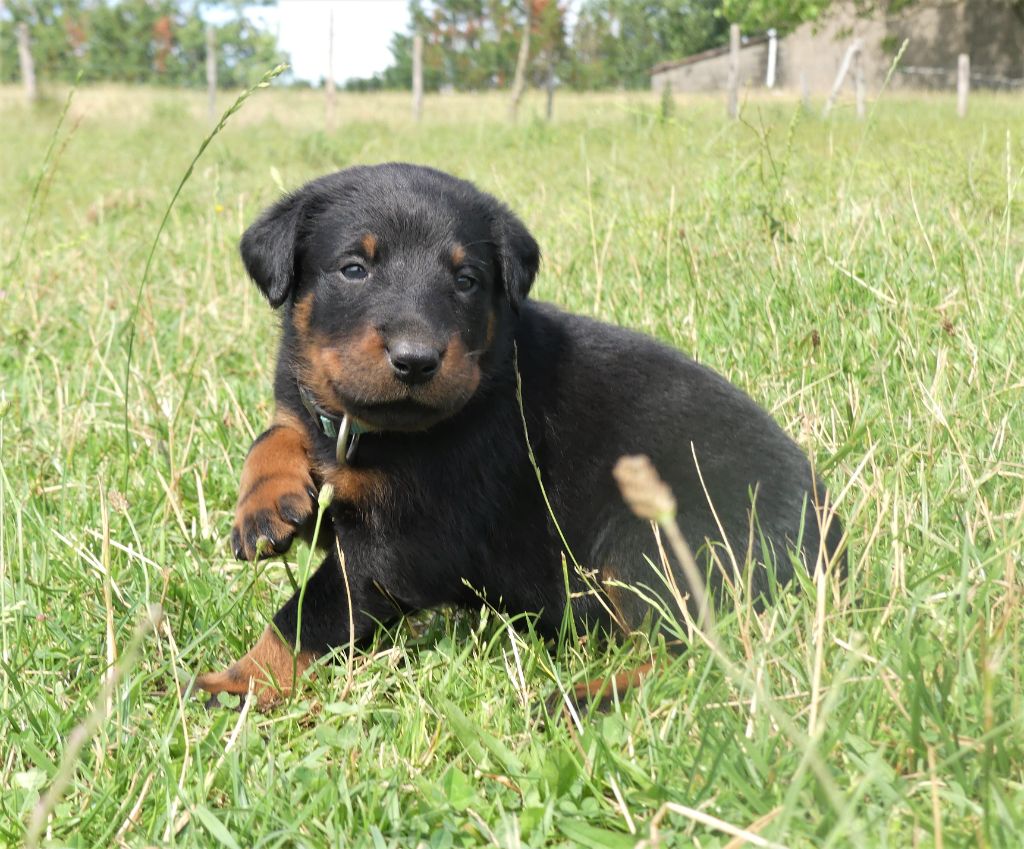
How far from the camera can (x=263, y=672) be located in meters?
2.22

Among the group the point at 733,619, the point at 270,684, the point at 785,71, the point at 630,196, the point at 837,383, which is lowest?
the point at 270,684

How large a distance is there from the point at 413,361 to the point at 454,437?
1.24 ft

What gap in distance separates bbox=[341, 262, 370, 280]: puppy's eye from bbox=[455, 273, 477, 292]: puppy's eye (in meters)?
0.23

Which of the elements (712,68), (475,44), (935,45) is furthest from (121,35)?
(935,45)

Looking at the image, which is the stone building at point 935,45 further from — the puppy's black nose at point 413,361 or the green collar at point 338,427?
the puppy's black nose at point 413,361

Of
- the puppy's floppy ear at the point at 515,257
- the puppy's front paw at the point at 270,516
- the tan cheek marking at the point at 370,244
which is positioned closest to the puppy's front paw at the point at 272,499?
the puppy's front paw at the point at 270,516

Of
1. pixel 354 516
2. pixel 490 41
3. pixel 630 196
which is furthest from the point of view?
pixel 490 41

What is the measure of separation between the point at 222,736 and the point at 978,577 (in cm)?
153

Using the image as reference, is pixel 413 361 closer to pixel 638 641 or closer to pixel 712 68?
pixel 638 641

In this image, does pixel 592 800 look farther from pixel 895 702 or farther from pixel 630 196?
pixel 630 196

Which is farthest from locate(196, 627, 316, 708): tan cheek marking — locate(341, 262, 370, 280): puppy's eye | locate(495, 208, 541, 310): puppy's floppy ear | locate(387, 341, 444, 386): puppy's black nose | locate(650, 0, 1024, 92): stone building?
locate(650, 0, 1024, 92): stone building

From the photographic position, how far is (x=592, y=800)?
1665 mm

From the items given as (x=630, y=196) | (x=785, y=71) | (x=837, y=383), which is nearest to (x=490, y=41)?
(x=785, y=71)

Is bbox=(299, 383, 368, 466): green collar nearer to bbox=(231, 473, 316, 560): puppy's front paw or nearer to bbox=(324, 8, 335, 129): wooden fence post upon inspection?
bbox=(231, 473, 316, 560): puppy's front paw
